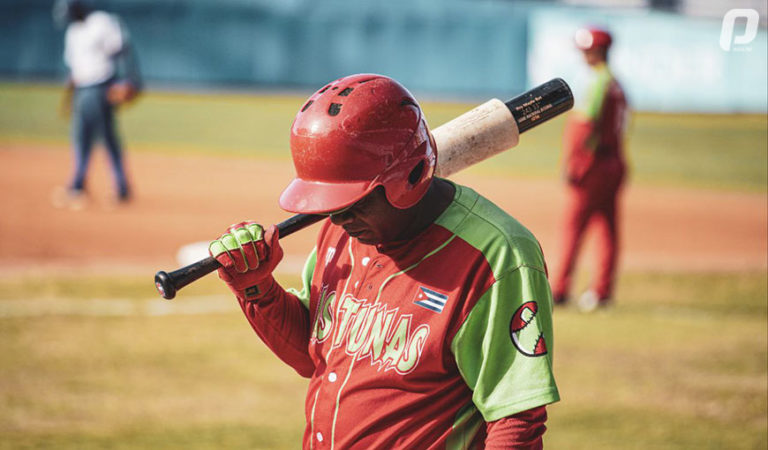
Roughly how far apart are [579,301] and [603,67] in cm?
209

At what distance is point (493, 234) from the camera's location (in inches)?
93.5

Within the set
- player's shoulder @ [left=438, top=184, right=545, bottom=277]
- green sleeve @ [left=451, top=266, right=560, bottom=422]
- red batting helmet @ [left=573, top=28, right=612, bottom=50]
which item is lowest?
red batting helmet @ [left=573, top=28, right=612, bottom=50]

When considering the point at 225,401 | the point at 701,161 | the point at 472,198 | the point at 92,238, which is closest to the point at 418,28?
the point at 701,161

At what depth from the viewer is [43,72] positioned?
27.8 meters

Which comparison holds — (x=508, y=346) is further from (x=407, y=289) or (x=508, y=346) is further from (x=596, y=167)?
(x=596, y=167)

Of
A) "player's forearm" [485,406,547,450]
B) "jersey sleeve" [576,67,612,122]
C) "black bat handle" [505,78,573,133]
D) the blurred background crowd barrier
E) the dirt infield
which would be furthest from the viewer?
the blurred background crowd barrier

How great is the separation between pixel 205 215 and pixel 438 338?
34.2 ft

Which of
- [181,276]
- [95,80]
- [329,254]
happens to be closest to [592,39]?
[329,254]

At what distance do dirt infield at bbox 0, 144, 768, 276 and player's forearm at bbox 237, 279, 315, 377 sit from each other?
7070 mm

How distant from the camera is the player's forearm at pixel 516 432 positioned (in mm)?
2270

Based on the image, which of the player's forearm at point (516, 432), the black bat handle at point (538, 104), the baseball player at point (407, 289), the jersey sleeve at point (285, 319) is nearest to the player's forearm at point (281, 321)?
the jersey sleeve at point (285, 319)

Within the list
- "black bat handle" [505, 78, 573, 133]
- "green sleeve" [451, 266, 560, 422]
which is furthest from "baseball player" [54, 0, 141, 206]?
"green sleeve" [451, 266, 560, 422]

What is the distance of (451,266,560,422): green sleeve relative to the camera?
2273 mm

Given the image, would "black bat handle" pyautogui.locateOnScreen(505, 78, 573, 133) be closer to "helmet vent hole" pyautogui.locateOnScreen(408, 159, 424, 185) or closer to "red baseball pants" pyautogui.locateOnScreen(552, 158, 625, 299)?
"helmet vent hole" pyautogui.locateOnScreen(408, 159, 424, 185)
